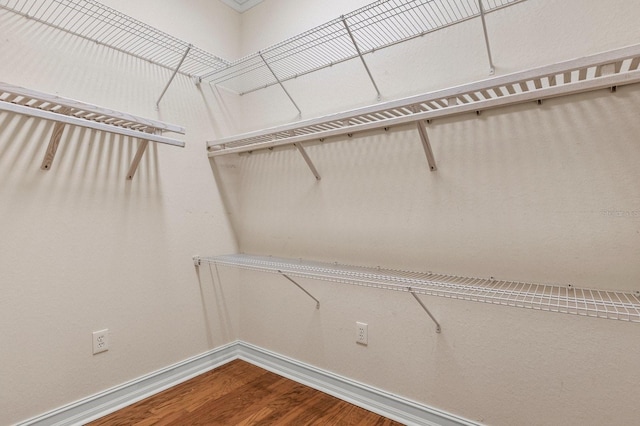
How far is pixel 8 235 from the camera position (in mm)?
1286

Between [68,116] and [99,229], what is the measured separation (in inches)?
22.5

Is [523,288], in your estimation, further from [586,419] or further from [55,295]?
[55,295]

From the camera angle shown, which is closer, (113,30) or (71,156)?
(71,156)

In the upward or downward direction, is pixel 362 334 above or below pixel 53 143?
below

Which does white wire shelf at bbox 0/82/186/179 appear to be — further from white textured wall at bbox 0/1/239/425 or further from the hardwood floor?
the hardwood floor

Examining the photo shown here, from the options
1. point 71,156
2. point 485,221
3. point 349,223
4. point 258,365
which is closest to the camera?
point 485,221

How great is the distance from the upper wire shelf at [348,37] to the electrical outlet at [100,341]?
57.6 inches

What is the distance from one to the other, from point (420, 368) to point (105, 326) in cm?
148

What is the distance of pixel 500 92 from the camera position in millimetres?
1113

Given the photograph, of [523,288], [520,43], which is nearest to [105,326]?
[523,288]

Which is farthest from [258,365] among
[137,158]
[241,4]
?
[241,4]

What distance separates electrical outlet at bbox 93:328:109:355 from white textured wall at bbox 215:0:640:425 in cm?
92

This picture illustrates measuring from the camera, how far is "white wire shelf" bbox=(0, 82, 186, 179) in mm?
1060

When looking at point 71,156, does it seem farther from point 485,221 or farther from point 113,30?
point 485,221
